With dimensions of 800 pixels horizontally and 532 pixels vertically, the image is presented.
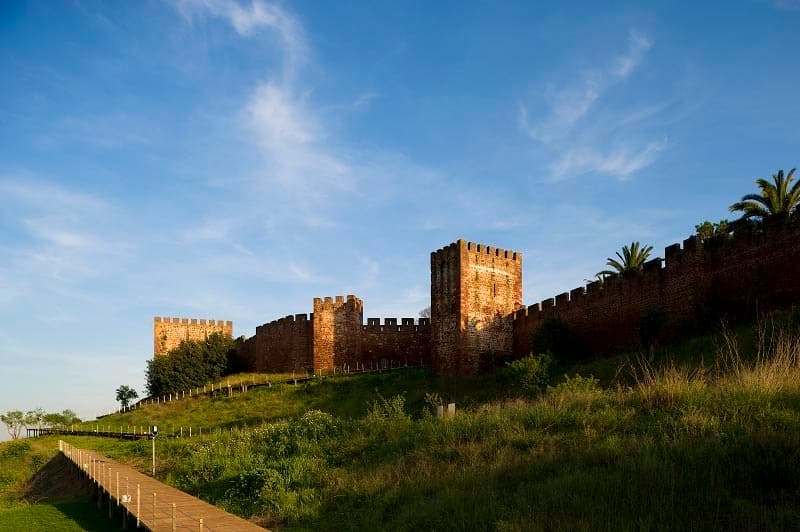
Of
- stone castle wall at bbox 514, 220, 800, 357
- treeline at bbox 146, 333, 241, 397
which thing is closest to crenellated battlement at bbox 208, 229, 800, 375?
stone castle wall at bbox 514, 220, 800, 357

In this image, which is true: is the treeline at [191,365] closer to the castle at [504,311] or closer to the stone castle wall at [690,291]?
the castle at [504,311]

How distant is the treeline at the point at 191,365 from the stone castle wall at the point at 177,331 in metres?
2.02

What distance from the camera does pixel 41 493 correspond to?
82.8 feet

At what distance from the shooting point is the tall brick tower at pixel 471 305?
109 feet

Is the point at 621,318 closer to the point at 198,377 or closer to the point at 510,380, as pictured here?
the point at 510,380

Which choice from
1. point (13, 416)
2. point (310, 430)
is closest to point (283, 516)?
point (310, 430)

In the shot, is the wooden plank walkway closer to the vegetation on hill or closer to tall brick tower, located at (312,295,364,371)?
the vegetation on hill

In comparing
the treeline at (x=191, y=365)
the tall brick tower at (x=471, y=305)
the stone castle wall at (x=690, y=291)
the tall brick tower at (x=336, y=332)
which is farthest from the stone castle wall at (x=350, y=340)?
the stone castle wall at (x=690, y=291)

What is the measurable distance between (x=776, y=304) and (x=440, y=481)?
14.9m

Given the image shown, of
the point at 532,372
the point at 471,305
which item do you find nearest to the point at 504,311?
the point at 471,305

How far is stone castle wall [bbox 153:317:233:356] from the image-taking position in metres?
55.5

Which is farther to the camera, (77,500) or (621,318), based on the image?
(621,318)

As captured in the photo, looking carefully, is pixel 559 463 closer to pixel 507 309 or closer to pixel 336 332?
pixel 507 309

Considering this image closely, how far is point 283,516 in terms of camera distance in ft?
39.1
